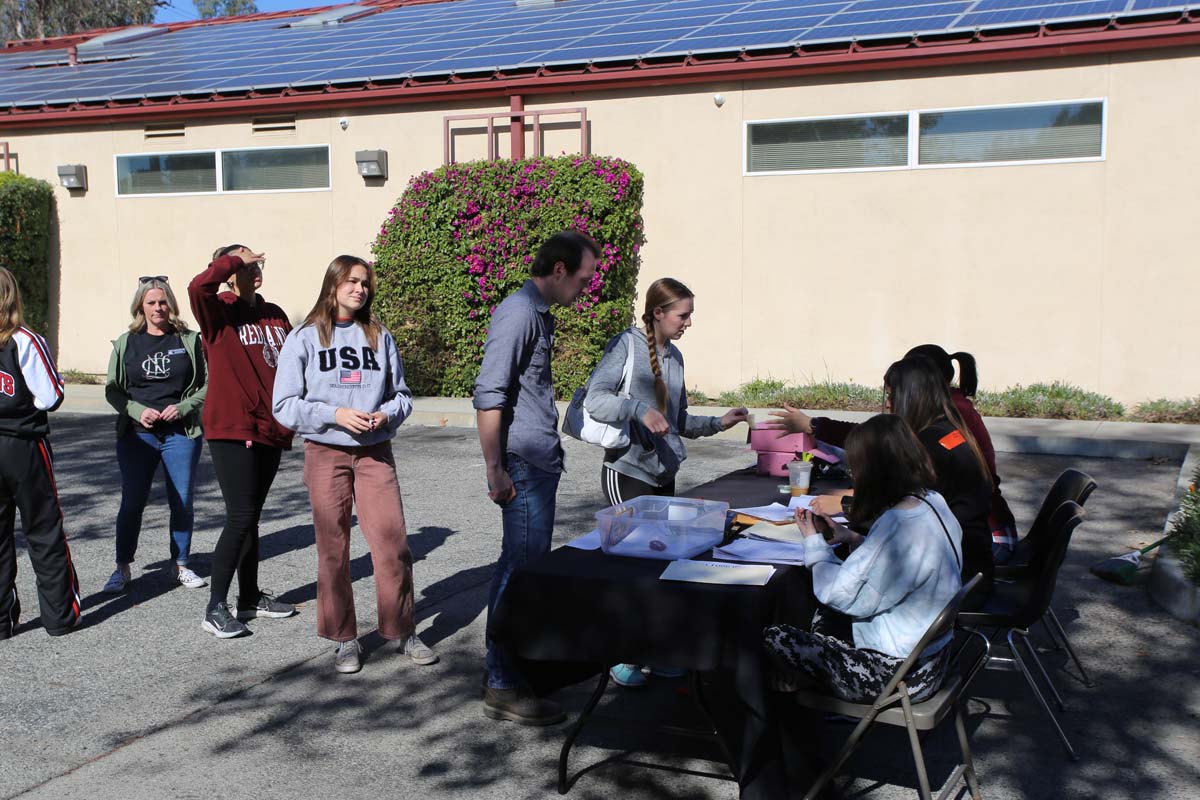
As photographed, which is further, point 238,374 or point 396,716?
point 238,374

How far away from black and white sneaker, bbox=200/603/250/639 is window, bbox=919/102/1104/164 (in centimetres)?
988

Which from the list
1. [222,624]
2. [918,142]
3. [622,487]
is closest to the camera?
[622,487]

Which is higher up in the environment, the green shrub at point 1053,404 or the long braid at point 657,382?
the long braid at point 657,382

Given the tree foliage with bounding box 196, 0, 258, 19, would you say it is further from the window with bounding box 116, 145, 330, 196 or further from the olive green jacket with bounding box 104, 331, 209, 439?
the olive green jacket with bounding box 104, 331, 209, 439

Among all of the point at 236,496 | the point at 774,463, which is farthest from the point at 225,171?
the point at 774,463

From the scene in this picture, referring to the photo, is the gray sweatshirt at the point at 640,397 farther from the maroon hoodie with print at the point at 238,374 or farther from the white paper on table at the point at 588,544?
the maroon hoodie with print at the point at 238,374

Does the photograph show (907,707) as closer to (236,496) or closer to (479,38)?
(236,496)

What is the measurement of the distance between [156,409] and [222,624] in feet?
4.71

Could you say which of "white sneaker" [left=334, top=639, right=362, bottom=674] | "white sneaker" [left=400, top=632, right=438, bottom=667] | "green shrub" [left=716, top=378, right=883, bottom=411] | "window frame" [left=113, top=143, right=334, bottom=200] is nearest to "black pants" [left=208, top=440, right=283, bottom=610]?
"white sneaker" [left=334, top=639, right=362, bottom=674]

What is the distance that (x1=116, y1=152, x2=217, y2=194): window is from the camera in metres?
17.1

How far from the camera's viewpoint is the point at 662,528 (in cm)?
421

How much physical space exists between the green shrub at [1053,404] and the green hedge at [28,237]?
13328 millimetres

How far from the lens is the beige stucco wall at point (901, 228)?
1230 centimetres

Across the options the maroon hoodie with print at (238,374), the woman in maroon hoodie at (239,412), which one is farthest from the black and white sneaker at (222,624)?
the maroon hoodie with print at (238,374)
